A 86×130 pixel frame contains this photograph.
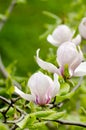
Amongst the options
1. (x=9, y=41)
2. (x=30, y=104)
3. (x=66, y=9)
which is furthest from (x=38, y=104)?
(x=9, y=41)

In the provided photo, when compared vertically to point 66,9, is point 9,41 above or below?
below

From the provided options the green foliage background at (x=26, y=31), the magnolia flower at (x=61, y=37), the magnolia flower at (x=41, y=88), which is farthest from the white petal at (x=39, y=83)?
the green foliage background at (x=26, y=31)

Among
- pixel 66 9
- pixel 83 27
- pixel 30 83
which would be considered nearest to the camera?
pixel 30 83

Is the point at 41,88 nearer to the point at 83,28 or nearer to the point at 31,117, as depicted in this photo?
the point at 31,117

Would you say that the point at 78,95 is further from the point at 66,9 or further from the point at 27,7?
the point at 27,7

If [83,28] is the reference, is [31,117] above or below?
below

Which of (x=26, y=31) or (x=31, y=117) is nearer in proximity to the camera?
(x=31, y=117)

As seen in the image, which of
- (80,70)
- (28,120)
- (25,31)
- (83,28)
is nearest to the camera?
(28,120)

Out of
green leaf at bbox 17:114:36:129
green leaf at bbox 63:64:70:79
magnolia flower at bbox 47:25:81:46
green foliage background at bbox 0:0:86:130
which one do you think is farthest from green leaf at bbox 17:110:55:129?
green foliage background at bbox 0:0:86:130

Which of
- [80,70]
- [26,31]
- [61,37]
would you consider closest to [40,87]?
[80,70]
